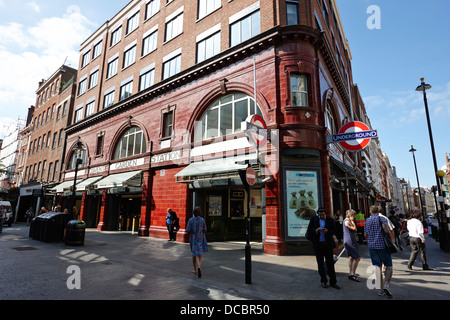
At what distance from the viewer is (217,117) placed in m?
14.4

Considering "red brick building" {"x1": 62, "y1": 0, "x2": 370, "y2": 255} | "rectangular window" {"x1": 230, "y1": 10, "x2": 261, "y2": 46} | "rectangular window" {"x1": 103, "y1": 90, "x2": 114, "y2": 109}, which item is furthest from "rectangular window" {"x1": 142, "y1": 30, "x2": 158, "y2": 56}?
"rectangular window" {"x1": 230, "y1": 10, "x2": 261, "y2": 46}

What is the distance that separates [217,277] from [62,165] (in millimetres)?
26907

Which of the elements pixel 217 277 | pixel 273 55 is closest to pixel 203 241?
pixel 217 277

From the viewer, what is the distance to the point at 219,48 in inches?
599

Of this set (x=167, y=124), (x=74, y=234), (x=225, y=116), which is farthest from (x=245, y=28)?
(x=74, y=234)

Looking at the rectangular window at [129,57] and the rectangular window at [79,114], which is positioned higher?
the rectangular window at [129,57]

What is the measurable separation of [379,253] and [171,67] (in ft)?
55.3

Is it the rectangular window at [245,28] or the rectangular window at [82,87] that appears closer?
the rectangular window at [245,28]

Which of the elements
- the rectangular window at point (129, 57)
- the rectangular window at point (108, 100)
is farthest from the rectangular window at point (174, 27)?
the rectangular window at point (108, 100)

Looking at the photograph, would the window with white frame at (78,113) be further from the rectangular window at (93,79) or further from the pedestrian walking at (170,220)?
the pedestrian walking at (170,220)

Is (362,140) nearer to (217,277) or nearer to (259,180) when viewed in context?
(259,180)

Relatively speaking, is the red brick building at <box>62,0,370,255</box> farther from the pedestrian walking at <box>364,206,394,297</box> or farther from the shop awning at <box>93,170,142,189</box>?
the pedestrian walking at <box>364,206,394,297</box>

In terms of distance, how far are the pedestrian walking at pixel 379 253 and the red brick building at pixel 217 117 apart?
2992 mm

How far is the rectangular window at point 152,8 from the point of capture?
20639 millimetres
